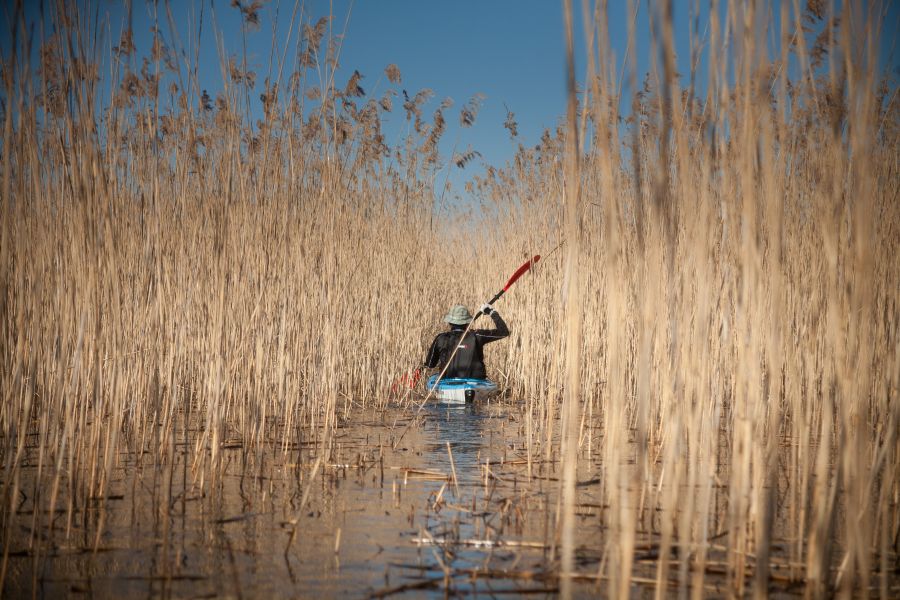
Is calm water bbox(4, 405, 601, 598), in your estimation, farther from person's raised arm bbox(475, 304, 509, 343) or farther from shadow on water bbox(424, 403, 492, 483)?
person's raised arm bbox(475, 304, 509, 343)

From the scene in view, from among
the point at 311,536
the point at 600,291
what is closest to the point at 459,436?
the point at 600,291

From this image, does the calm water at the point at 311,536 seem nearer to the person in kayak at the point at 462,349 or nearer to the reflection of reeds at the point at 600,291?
the reflection of reeds at the point at 600,291

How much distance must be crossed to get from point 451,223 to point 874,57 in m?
8.79

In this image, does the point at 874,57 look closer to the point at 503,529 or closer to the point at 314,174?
the point at 503,529

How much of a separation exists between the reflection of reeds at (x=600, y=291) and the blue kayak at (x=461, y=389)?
37.4 inches

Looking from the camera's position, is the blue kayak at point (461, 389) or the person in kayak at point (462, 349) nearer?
the blue kayak at point (461, 389)

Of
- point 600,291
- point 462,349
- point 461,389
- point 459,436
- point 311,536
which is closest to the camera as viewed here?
point 311,536

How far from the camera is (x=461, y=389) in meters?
6.77

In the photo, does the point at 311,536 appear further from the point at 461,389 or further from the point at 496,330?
the point at 496,330

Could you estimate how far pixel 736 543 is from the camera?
7.07ft

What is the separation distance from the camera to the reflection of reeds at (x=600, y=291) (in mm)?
1867

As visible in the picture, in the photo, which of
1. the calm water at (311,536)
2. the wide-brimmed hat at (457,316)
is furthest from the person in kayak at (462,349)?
the calm water at (311,536)

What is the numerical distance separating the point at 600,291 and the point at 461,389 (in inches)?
62.3

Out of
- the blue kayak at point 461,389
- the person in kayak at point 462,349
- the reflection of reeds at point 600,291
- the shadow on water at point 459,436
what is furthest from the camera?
the person in kayak at point 462,349
